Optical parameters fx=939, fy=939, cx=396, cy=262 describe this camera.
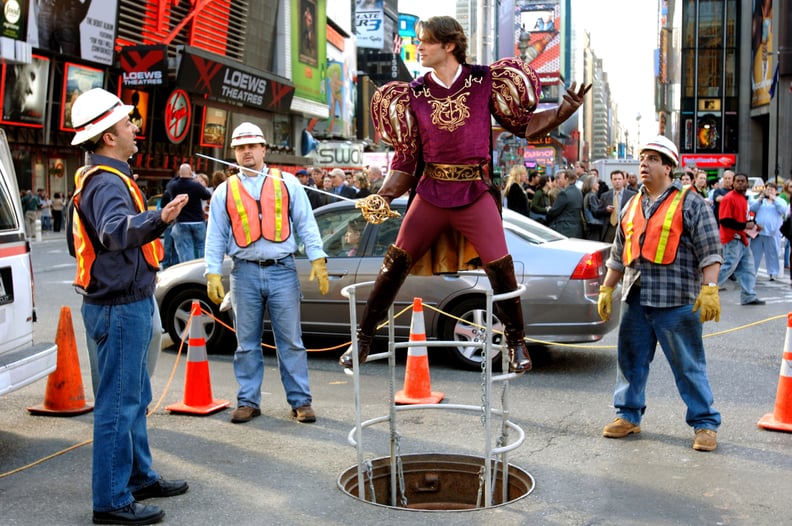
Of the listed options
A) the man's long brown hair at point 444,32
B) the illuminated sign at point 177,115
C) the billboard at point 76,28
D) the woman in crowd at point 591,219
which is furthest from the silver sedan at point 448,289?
the illuminated sign at point 177,115

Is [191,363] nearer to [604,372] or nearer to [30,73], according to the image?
[604,372]

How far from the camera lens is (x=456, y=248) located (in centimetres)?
504

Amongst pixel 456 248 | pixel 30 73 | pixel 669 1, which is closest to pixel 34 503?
pixel 456 248

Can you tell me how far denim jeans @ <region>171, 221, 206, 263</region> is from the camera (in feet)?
48.5

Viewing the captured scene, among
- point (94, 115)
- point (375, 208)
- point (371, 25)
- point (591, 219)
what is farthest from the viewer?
point (371, 25)

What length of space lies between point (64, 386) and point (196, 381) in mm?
996

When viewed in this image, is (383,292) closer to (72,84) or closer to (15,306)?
(15,306)

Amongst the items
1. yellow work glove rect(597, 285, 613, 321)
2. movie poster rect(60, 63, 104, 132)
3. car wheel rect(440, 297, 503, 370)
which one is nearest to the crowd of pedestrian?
car wheel rect(440, 297, 503, 370)

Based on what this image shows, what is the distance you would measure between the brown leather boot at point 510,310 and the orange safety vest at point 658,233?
1.65 m

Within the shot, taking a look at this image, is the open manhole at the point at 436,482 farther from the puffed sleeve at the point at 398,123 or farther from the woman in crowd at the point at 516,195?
the woman in crowd at the point at 516,195

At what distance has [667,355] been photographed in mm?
6359

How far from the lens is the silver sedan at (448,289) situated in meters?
8.70

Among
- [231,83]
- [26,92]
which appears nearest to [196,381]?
[26,92]

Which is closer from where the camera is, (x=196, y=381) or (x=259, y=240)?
(x=259, y=240)
